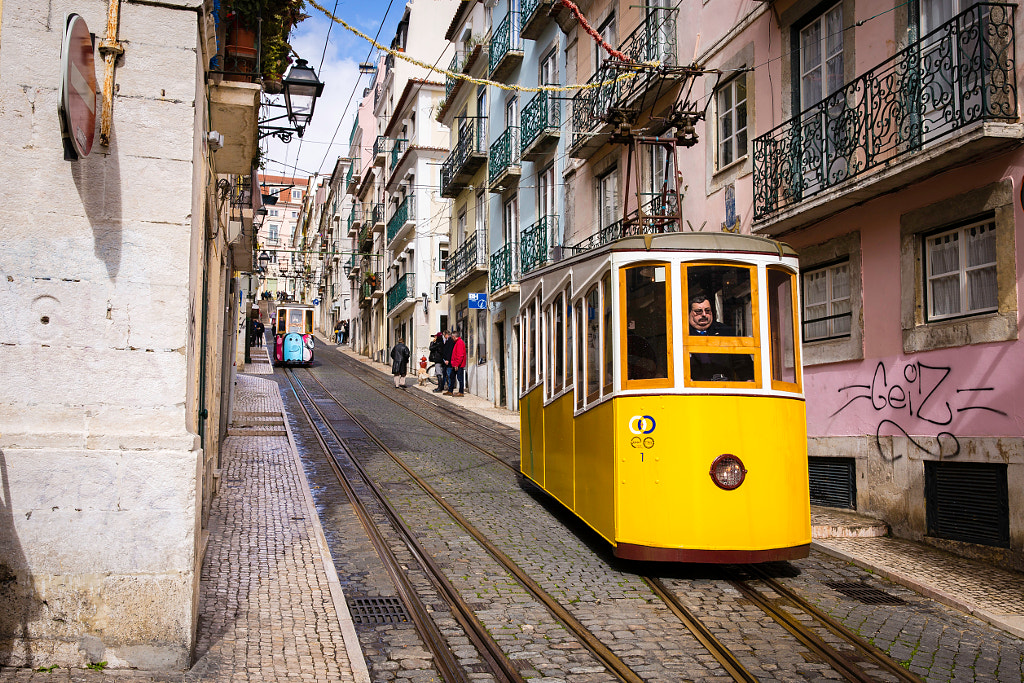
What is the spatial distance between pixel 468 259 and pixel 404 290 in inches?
413

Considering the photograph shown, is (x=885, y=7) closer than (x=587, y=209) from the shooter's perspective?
Yes

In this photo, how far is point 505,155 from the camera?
24359 millimetres

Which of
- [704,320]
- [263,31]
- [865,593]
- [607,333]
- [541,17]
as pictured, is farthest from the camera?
[541,17]

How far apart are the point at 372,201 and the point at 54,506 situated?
161ft

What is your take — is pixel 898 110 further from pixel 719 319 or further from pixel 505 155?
pixel 505 155

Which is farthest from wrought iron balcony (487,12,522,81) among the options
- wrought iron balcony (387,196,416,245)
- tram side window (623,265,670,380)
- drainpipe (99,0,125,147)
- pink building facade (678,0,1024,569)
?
drainpipe (99,0,125,147)

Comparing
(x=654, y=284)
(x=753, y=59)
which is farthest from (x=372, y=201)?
(x=654, y=284)

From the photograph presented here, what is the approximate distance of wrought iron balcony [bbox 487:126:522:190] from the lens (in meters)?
23.7

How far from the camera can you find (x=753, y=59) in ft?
41.7

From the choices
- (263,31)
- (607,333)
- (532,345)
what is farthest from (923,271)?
(263,31)

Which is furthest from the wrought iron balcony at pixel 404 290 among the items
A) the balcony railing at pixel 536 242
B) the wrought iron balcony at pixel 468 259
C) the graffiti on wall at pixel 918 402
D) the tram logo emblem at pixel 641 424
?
the tram logo emblem at pixel 641 424

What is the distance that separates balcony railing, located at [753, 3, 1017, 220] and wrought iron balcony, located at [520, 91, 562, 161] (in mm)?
9458

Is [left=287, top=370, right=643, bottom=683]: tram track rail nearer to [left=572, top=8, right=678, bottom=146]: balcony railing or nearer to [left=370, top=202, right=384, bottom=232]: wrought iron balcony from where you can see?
[left=572, top=8, right=678, bottom=146]: balcony railing

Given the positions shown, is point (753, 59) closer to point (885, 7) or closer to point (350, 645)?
point (885, 7)
